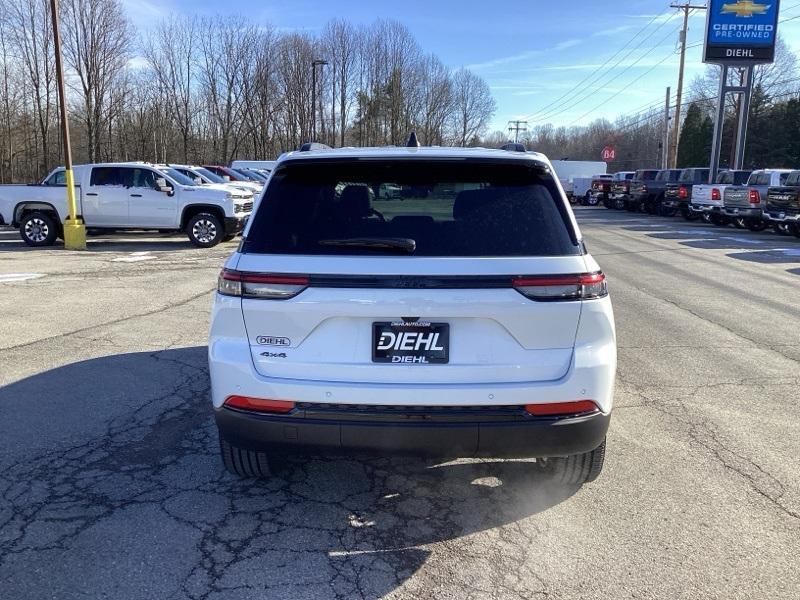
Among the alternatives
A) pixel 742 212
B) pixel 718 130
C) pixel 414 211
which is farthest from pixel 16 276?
pixel 718 130

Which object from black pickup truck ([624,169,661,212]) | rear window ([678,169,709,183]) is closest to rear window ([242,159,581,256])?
rear window ([678,169,709,183])

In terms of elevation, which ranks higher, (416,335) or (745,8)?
(745,8)

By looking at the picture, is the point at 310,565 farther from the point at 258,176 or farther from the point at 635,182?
the point at 635,182

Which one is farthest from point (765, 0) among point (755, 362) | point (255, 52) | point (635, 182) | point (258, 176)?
point (255, 52)

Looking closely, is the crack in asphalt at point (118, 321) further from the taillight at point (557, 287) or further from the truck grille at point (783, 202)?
the truck grille at point (783, 202)

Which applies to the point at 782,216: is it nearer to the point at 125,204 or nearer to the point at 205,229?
the point at 205,229

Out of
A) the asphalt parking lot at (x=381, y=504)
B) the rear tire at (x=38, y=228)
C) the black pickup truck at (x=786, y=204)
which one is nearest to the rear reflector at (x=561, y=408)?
the asphalt parking lot at (x=381, y=504)

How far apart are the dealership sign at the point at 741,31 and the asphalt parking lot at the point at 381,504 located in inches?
1076

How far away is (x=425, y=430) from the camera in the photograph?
9.57 feet

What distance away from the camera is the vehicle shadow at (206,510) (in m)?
2.84

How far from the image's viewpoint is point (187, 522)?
3.29m

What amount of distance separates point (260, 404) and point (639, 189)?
112 feet

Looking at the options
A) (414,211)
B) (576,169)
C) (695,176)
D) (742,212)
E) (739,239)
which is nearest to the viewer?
(414,211)

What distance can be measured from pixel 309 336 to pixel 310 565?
3.41 ft
